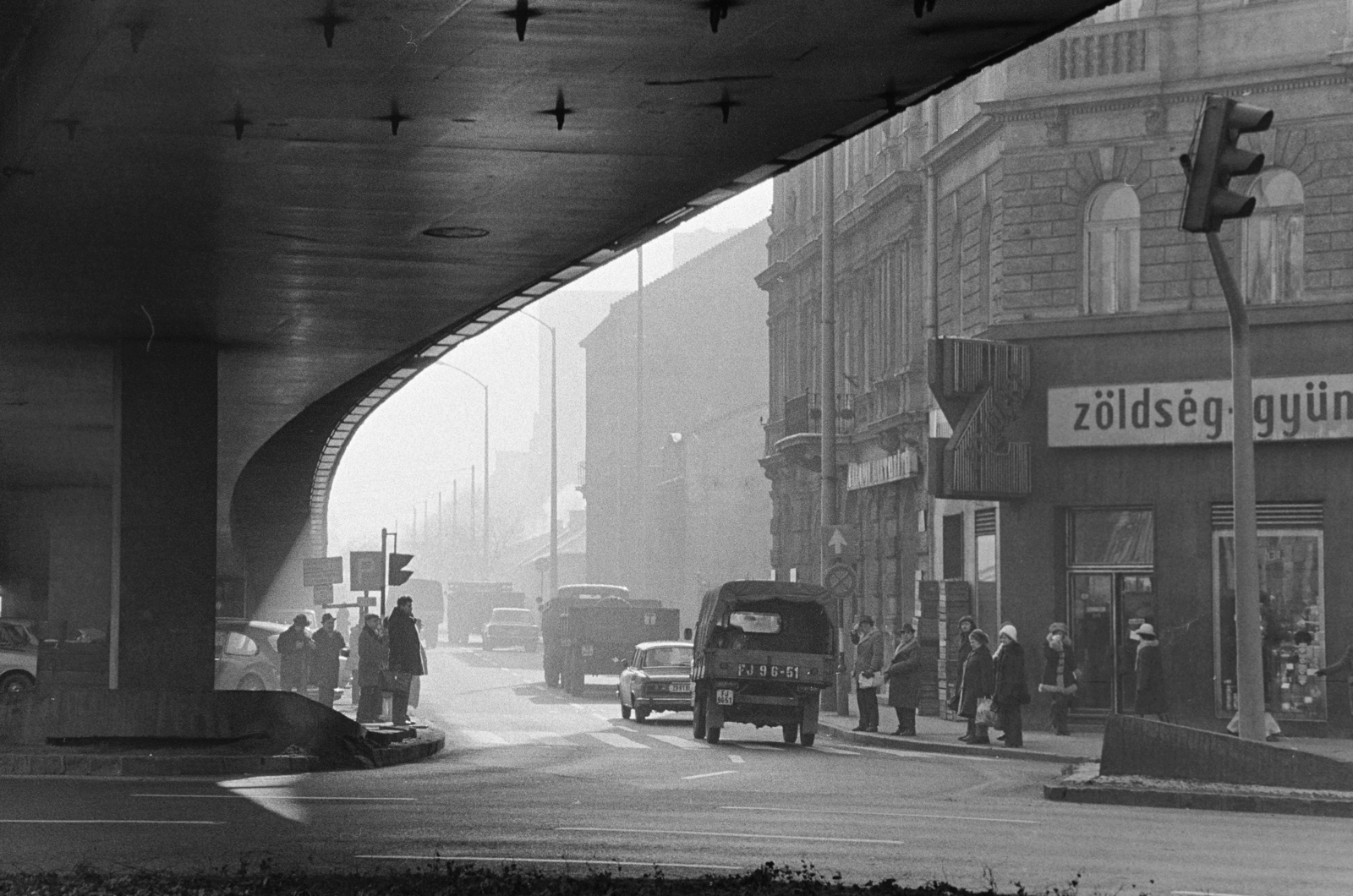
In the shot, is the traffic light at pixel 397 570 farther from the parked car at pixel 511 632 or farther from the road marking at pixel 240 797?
the parked car at pixel 511 632

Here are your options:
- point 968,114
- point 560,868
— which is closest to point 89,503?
point 968,114

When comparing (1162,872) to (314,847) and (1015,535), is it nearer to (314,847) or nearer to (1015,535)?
(314,847)

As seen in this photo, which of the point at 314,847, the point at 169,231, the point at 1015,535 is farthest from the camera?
the point at 1015,535

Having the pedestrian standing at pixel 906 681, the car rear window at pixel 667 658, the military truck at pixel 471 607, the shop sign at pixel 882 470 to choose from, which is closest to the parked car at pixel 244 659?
the car rear window at pixel 667 658

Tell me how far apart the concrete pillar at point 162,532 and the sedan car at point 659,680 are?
8813 mm

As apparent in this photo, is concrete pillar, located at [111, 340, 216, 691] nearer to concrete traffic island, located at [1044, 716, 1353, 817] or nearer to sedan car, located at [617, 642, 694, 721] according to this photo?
sedan car, located at [617, 642, 694, 721]

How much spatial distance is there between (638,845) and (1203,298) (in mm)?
19437

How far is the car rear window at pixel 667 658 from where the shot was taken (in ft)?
117

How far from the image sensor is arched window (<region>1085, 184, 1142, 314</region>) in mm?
32719

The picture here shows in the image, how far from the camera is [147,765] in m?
23.6

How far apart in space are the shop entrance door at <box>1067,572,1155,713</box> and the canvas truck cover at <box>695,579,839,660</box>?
4625 mm

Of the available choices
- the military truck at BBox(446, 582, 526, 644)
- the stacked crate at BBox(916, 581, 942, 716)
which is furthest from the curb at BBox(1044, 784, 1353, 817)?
the military truck at BBox(446, 582, 526, 644)

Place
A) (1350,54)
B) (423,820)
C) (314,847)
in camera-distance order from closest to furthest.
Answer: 1. (314,847)
2. (423,820)
3. (1350,54)

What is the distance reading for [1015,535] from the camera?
3388cm
